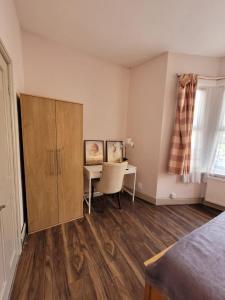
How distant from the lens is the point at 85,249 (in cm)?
179

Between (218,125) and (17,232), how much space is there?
3.36 meters

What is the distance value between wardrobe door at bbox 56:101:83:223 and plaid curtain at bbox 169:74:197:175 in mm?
1639

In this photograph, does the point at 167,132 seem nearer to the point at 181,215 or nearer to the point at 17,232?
the point at 181,215

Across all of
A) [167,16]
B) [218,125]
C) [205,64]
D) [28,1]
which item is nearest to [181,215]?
[218,125]

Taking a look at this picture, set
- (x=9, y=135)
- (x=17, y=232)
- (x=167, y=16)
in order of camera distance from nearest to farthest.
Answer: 1. (x=9, y=135)
2. (x=17, y=232)
3. (x=167, y=16)

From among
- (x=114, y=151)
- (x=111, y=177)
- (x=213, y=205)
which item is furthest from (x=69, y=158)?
(x=213, y=205)

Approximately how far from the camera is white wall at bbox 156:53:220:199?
8.41 ft

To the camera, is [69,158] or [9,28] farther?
[69,158]

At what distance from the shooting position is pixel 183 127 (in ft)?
8.44

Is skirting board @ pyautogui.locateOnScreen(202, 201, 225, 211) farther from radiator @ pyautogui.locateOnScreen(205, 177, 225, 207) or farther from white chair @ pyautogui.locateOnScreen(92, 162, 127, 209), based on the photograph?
white chair @ pyautogui.locateOnScreen(92, 162, 127, 209)

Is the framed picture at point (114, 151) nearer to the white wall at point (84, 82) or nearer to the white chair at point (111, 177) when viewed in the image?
the white wall at point (84, 82)

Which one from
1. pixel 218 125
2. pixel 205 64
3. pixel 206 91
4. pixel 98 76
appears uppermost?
pixel 205 64

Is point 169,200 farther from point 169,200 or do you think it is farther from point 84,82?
point 84,82

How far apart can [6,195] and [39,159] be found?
737mm
